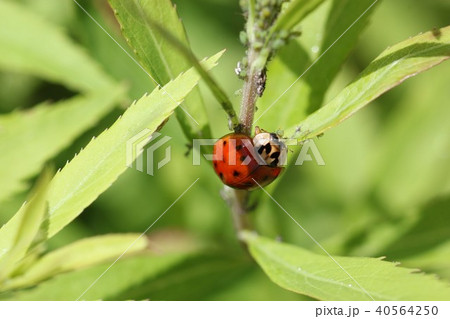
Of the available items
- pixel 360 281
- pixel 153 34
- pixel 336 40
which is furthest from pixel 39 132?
pixel 360 281

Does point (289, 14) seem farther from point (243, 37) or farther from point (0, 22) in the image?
point (0, 22)

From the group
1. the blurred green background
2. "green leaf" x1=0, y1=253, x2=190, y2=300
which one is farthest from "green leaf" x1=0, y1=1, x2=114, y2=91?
"green leaf" x1=0, y1=253, x2=190, y2=300

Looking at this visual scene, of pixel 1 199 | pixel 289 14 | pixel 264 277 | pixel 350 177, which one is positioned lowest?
pixel 264 277

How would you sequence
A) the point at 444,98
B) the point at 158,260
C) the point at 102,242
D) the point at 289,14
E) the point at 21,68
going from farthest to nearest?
the point at 444,98, the point at 21,68, the point at 158,260, the point at 102,242, the point at 289,14

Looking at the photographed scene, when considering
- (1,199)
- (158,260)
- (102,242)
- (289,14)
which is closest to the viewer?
(289,14)

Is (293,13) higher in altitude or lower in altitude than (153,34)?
lower

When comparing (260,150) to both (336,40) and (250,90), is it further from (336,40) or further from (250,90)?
(336,40)
